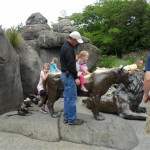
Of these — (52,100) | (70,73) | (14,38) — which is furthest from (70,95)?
(14,38)

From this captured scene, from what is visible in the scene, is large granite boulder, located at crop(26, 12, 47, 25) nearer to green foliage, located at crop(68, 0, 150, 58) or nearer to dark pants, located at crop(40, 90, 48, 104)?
dark pants, located at crop(40, 90, 48, 104)

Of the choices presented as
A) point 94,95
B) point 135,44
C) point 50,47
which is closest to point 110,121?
point 94,95

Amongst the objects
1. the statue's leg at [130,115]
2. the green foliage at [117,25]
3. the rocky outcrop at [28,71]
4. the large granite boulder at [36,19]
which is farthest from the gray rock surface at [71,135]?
the green foliage at [117,25]

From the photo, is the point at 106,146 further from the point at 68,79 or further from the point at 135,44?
the point at 135,44

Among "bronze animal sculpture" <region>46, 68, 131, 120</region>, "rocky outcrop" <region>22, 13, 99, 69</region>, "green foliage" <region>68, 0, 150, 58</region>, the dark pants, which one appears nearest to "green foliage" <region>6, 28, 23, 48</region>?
the dark pants

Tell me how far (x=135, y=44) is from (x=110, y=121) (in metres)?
24.6

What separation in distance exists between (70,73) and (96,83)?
708mm

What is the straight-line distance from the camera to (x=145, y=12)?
30.2 m

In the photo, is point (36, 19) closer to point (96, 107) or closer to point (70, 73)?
point (96, 107)

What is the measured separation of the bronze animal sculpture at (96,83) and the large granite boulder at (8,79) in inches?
56.0

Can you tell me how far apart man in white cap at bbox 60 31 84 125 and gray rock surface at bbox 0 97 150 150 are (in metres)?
0.28

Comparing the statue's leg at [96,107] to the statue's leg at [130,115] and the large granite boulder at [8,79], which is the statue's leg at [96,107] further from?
the large granite boulder at [8,79]

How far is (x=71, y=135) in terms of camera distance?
6449mm

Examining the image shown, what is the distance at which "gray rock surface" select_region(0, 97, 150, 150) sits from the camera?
6.20m
